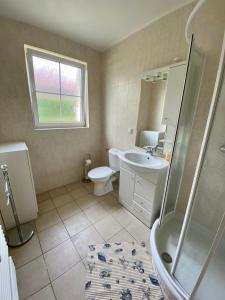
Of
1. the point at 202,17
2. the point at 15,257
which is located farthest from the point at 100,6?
the point at 15,257

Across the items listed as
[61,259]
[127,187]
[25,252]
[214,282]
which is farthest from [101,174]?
[214,282]

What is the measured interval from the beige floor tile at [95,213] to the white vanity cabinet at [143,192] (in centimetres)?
33

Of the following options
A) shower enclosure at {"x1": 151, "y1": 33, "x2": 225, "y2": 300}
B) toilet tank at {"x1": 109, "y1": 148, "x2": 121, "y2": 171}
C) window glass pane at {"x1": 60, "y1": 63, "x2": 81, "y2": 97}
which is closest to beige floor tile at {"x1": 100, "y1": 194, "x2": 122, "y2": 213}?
toilet tank at {"x1": 109, "y1": 148, "x2": 121, "y2": 171}

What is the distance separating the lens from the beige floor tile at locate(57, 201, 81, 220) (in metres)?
1.80

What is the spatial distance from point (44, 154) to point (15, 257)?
1274mm

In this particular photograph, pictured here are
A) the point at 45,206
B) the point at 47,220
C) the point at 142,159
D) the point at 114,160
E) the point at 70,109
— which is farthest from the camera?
the point at 70,109

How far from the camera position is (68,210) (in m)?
1.88

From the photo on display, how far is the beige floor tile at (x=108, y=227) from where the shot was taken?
5.04ft

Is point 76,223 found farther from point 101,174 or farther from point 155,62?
point 155,62

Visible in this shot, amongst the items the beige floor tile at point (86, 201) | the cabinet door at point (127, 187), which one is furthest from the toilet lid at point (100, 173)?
the beige floor tile at point (86, 201)

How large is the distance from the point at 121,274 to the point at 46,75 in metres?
2.56

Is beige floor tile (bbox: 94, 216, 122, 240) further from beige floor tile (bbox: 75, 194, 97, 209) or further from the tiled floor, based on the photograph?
beige floor tile (bbox: 75, 194, 97, 209)

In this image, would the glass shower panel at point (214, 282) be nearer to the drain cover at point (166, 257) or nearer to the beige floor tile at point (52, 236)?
the drain cover at point (166, 257)

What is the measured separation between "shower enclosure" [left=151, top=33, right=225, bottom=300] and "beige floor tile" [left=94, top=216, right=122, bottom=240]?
490mm
